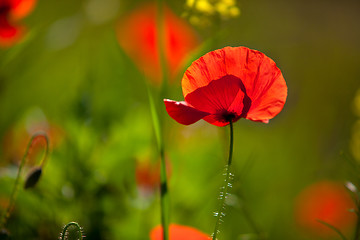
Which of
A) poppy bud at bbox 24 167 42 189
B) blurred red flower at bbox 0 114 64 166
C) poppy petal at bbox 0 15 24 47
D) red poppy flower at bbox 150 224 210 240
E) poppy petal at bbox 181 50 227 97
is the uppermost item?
poppy petal at bbox 0 15 24 47

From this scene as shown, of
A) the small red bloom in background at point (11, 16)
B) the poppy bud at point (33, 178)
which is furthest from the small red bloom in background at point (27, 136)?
the poppy bud at point (33, 178)

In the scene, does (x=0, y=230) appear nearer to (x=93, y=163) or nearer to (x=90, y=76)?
(x=93, y=163)

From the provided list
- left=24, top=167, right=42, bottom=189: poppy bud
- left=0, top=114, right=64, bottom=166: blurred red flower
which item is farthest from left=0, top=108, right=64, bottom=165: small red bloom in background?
left=24, top=167, right=42, bottom=189: poppy bud

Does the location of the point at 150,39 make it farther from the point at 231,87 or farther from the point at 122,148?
the point at 231,87

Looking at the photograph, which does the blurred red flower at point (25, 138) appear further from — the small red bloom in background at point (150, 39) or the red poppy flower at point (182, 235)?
the red poppy flower at point (182, 235)

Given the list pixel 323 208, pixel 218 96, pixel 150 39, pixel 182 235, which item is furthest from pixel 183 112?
pixel 323 208

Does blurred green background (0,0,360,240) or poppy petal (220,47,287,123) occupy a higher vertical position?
blurred green background (0,0,360,240)

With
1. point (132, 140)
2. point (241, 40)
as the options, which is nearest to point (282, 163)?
point (241, 40)

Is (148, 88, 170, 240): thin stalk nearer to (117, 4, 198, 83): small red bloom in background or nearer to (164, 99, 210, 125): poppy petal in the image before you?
(164, 99, 210, 125): poppy petal
